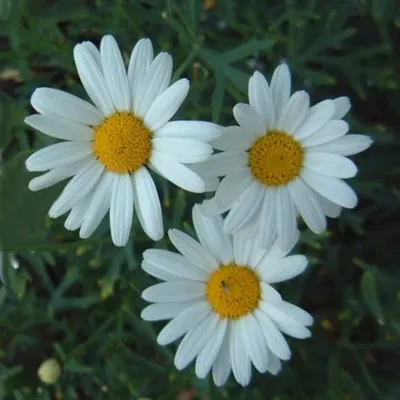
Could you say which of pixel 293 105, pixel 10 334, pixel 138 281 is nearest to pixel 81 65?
pixel 293 105

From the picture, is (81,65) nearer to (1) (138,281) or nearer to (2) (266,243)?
(2) (266,243)

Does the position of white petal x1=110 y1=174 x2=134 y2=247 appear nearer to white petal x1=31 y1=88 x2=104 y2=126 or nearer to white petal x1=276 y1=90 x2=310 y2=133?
white petal x1=31 y1=88 x2=104 y2=126

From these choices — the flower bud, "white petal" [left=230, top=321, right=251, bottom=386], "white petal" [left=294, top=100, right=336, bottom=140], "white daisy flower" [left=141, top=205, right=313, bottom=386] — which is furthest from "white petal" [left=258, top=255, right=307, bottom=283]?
the flower bud

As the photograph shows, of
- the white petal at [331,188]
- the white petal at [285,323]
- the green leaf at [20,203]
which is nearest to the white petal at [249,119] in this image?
the white petal at [331,188]

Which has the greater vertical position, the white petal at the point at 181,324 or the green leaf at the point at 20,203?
the green leaf at the point at 20,203

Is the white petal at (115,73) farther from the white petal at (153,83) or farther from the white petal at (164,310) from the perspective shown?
the white petal at (164,310)

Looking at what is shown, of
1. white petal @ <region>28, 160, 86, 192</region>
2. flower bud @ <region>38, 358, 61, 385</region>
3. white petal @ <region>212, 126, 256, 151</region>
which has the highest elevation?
white petal @ <region>212, 126, 256, 151</region>
